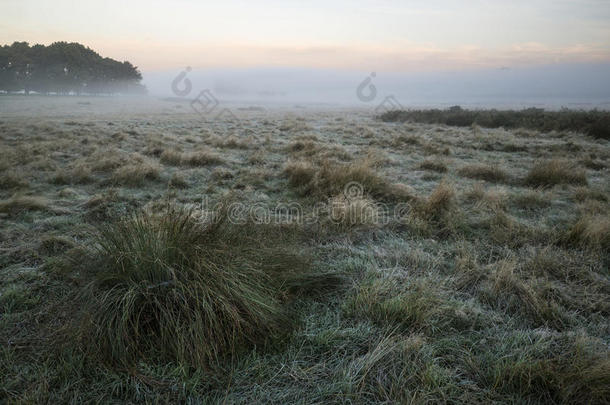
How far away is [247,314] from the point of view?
2184 mm

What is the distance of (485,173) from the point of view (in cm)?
777

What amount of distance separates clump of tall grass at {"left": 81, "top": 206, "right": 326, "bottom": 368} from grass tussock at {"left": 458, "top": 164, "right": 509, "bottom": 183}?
6900 mm

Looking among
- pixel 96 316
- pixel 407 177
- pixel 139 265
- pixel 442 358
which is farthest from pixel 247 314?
pixel 407 177

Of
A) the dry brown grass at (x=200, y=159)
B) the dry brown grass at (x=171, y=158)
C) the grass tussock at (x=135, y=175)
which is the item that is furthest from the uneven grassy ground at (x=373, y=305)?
the dry brown grass at (x=171, y=158)

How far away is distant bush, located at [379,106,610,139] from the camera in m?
17.3

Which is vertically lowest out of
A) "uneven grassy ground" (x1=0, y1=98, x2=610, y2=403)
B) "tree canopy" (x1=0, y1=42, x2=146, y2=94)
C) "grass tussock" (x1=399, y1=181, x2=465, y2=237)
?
"uneven grassy ground" (x1=0, y1=98, x2=610, y2=403)

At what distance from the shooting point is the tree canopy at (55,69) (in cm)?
5869

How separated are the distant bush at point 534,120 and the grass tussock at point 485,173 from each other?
43.0 ft

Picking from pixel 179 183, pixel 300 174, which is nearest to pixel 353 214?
pixel 300 174

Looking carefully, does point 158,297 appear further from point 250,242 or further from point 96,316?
point 250,242

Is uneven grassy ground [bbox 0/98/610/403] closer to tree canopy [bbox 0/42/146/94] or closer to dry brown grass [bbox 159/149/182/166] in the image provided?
dry brown grass [bbox 159/149/182/166]

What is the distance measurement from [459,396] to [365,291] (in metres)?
1.00

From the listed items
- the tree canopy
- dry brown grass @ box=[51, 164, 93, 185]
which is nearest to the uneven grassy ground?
dry brown grass @ box=[51, 164, 93, 185]

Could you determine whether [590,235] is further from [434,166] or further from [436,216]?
[434,166]
